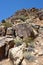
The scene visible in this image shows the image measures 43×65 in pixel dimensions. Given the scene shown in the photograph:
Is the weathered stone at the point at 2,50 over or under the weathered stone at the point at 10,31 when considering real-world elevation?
under

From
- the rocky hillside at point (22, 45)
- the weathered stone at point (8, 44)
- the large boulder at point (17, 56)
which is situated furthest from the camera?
the weathered stone at point (8, 44)

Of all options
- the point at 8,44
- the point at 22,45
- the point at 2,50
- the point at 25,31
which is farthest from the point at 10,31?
the point at 22,45

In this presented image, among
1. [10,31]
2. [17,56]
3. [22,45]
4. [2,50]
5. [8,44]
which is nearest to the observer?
[17,56]

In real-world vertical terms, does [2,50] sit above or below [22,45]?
below

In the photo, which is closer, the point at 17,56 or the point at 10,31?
the point at 17,56

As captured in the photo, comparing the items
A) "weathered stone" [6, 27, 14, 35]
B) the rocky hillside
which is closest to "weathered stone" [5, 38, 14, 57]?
the rocky hillside

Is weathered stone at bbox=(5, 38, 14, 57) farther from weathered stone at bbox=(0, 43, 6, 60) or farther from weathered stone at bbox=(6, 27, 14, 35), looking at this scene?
weathered stone at bbox=(6, 27, 14, 35)

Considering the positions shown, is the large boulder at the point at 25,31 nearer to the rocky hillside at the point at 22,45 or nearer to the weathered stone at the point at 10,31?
the rocky hillside at the point at 22,45

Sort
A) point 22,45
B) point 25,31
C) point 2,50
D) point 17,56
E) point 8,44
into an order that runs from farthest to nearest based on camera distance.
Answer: point 25,31
point 8,44
point 2,50
point 22,45
point 17,56

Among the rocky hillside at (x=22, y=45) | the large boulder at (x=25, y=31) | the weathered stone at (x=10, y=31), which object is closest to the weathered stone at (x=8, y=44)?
the rocky hillside at (x=22, y=45)

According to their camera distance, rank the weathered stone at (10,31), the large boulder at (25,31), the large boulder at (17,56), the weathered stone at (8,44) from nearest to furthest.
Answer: the large boulder at (17,56) → the weathered stone at (8,44) → the large boulder at (25,31) → the weathered stone at (10,31)

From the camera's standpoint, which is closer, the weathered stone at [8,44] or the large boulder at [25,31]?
the weathered stone at [8,44]

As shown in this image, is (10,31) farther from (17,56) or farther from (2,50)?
(17,56)

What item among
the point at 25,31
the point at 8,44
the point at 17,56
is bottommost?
the point at 17,56
